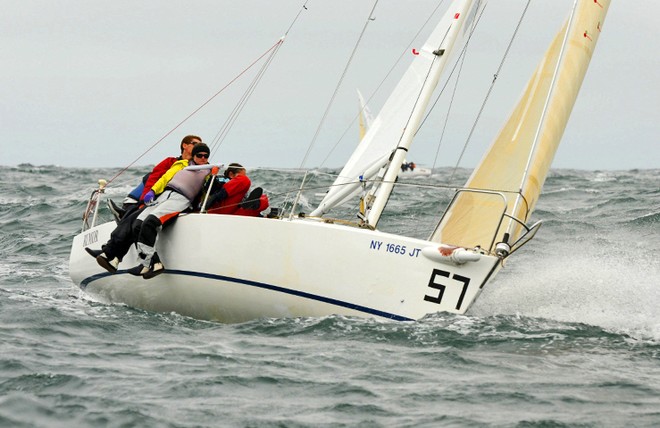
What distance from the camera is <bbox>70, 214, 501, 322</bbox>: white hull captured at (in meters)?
7.17

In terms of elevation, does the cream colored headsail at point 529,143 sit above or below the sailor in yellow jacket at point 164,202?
above

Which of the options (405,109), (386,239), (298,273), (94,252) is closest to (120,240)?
(94,252)

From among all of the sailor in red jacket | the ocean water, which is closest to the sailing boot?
the sailor in red jacket

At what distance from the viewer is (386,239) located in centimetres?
727

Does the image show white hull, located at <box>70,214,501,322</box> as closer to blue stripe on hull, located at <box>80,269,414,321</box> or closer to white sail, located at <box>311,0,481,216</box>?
blue stripe on hull, located at <box>80,269,414,321</box>

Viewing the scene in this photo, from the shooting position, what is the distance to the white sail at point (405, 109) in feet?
28.5

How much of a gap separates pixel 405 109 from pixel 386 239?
209 cm

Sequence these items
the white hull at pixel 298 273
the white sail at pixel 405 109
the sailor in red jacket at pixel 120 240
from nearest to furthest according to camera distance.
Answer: the white hull at pixel 298 273 < the sailor in red jacket at pixel 120 240 < the white sail at pixel 405 109

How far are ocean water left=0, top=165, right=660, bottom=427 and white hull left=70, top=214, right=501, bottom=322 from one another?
5.3 inches

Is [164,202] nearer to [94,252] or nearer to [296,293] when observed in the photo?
[94,252]

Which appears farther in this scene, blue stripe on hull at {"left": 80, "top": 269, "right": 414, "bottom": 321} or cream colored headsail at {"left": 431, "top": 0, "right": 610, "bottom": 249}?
cream colored headsail at {"left": 431, "top": 0, "right": 610, "bottom": 249}

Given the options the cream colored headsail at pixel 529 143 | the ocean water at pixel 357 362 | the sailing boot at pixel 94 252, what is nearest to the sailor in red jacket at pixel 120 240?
the sailing boot at pixel 94 252

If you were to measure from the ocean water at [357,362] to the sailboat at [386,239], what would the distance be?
0.19 meters

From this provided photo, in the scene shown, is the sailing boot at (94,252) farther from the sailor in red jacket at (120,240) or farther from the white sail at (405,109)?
the white sail at (405,109)
